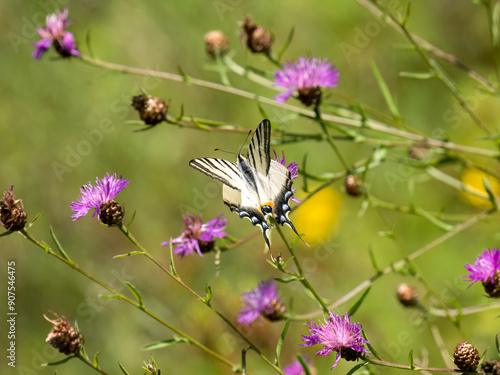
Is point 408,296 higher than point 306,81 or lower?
lower

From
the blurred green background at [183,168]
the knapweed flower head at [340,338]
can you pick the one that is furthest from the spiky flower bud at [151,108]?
the blurred green background at [183,168]

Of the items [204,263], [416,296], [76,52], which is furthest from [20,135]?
[416,296]

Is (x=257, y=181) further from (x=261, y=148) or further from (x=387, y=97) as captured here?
(x=387, y=97)

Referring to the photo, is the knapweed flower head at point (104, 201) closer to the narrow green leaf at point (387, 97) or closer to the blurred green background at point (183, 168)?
the narrow green leaf at point (387, 97)

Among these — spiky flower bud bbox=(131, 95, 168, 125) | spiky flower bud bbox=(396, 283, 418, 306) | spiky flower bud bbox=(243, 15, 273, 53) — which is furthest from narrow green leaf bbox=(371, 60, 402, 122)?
spiky flower bud bbox=(131, 95, 168, 125)

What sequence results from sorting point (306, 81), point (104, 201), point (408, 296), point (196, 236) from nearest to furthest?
1. point (104, 201)
2. point (196, 236)
3. point (306, 81)
4. point (408, 296)

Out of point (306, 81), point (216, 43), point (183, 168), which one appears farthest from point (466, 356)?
point (183, 168)
